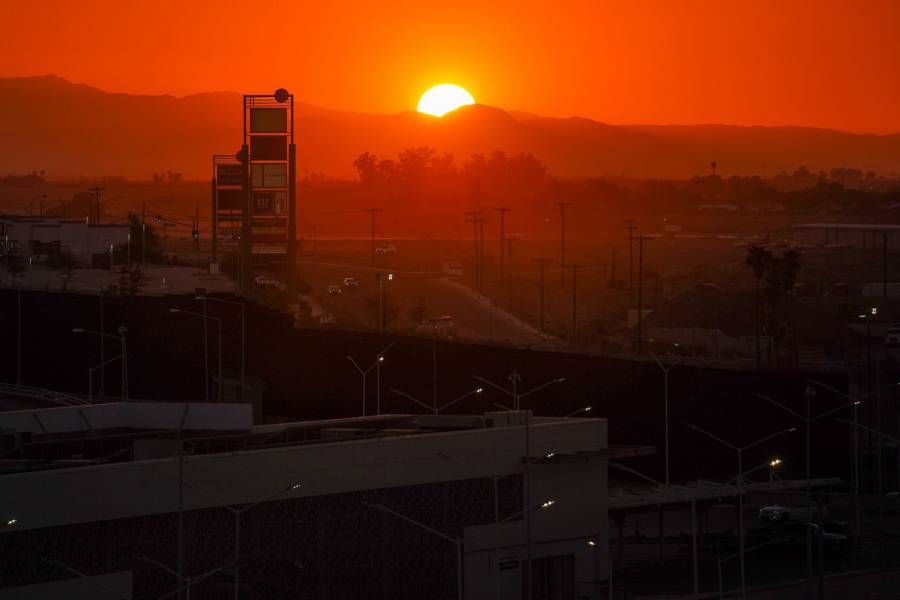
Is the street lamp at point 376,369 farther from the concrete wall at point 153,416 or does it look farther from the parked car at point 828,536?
the concrete wall at point 153,416

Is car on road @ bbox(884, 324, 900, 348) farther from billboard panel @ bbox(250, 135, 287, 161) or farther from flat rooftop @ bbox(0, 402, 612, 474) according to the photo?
flat rooftop @ bbox(0, 402, 612, 474)

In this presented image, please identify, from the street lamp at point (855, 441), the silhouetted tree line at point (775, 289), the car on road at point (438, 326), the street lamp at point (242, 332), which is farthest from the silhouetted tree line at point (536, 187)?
the street lamp at point (855, 441)

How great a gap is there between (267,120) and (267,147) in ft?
3.98

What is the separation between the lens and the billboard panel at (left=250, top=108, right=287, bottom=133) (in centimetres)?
6719

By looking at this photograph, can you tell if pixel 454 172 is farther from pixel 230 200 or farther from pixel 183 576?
pixel 183 576

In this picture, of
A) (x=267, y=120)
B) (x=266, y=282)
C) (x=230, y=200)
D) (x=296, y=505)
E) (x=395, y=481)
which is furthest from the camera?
(x=266, y=282)

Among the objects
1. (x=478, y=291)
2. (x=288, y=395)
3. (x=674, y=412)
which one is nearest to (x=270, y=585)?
(x=674, y=412)

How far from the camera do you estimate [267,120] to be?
2660 inches

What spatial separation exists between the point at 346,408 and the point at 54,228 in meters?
38.0

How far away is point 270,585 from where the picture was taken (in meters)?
24.2

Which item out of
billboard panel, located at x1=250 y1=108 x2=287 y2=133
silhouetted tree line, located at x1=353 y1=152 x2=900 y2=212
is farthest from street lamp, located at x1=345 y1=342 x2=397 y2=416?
silhouetted tree line, located at x1=353 y1=152 x2=900 y2=212

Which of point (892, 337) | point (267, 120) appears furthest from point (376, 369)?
point (892, 337)

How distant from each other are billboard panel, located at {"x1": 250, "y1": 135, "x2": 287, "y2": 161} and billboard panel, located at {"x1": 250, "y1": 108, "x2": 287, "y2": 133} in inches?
16.6

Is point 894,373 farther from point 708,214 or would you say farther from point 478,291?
point 708,214
